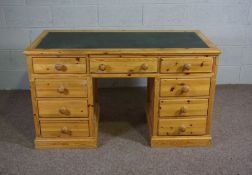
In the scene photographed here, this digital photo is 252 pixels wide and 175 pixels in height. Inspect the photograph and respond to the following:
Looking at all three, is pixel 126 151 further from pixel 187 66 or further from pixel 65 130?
pixel 187 66

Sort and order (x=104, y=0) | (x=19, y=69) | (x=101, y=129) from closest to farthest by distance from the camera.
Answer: (x=101, y=129) → (x=104, y=0) → (x=19, y=69)

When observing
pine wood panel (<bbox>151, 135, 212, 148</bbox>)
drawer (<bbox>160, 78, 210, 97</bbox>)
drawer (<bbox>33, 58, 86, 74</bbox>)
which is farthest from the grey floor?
drawer (<bbox>33, 58, 86, 74</bbox>)

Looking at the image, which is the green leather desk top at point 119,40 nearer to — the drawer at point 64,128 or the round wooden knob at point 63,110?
the round wooden knob at point 63,110

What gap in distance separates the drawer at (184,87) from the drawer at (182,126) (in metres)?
0.19

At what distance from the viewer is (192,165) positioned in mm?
2035

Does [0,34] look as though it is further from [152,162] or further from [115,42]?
[152,162]

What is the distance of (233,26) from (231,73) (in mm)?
475

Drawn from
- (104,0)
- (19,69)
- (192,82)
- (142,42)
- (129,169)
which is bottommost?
(129,169)

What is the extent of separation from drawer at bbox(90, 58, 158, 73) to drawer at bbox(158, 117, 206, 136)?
0.40m

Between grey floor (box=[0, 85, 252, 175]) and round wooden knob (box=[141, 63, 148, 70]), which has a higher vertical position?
round wooden knob (box=[141, 63, 148, 70])

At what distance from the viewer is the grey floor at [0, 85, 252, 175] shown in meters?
2.00

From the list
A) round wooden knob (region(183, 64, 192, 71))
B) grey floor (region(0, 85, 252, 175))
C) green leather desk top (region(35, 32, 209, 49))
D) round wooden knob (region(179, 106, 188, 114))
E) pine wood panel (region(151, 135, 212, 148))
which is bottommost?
grey floor (region(0, 85, 252, 175))

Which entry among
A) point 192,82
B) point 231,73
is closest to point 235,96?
point 231,73

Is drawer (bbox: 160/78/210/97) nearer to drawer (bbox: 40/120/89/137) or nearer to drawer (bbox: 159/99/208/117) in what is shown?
drawer (bbox: 159/99/208/117)
